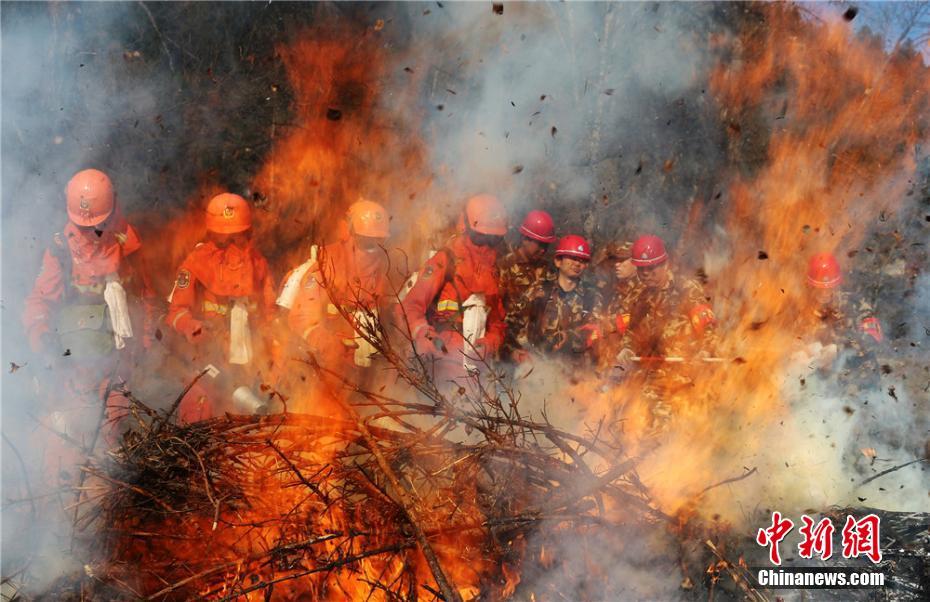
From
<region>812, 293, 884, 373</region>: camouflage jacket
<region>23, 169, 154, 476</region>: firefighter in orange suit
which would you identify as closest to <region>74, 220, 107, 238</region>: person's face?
<region>23, 169, 154, 476</region>: firefighter in orange suit

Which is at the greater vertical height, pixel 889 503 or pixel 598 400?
pixel 598 400

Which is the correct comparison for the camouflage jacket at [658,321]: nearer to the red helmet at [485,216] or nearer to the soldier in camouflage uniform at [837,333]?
the soldier in camouflage uniform at [837,333]

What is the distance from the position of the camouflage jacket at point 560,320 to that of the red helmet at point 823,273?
2.42 meters

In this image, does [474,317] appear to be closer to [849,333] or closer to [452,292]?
[452,292]

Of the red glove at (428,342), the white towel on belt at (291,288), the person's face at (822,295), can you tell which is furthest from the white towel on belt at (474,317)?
the person's face at (822,295)

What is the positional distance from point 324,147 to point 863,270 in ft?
23.4

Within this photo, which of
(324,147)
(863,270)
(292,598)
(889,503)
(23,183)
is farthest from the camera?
(863,270)

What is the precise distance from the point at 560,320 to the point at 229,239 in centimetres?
292

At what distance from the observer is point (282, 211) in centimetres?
791

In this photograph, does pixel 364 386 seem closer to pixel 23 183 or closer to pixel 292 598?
pixel 292 598

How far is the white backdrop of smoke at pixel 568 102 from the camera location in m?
7.79

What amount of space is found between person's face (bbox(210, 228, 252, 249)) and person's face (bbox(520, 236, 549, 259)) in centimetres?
247

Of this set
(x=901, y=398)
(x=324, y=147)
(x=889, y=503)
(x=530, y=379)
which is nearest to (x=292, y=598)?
(x=530, y=379)

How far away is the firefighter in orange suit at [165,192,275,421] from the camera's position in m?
6.11
